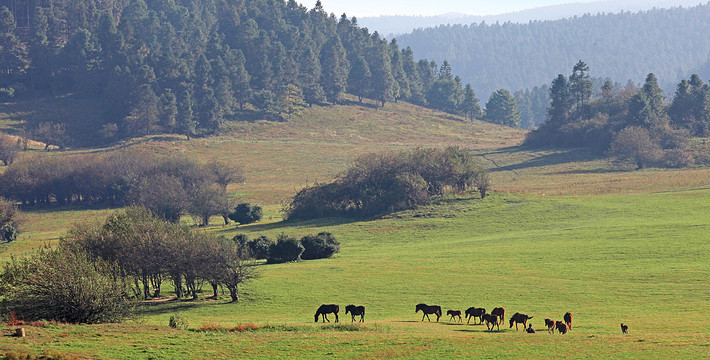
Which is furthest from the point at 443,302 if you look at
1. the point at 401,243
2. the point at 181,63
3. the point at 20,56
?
the point at 20,56

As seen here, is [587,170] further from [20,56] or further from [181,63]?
[20,56]

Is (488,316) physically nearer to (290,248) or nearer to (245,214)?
(290,248)

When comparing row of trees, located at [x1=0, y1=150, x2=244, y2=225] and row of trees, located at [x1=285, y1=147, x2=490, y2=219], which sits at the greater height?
row of trees, located at [x1=0, y1=150, x2=244, y2=225]

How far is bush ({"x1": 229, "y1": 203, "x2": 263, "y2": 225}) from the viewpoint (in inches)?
3844

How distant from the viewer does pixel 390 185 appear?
98.4 m

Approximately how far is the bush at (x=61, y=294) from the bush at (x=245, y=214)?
59250mm

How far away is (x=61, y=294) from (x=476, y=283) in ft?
88.7

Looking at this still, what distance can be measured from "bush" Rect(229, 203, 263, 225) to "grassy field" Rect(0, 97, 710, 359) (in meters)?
2.34

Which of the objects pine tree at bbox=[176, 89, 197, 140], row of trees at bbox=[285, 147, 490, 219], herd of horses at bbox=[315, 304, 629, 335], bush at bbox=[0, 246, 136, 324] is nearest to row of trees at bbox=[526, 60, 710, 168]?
row of trees at bbox=[285, 147, 490, 219]

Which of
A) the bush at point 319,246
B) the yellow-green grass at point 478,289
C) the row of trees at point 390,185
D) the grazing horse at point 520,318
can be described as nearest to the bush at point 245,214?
the row of trees at point 390,185

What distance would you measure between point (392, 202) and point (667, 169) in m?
67.2

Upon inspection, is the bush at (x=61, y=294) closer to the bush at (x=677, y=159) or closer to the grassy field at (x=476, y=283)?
the grassy field at (x=476, y=283)

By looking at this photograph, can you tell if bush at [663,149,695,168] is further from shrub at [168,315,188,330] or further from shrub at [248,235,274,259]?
shrub at [168,315,188,330]

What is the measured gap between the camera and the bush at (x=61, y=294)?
3619 centimetres
